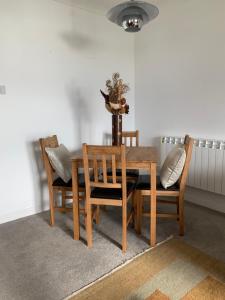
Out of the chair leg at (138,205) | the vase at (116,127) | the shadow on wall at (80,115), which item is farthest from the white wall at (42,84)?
the chair leg at (138,205)

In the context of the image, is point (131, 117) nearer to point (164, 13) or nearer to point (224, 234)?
point (164, 13)

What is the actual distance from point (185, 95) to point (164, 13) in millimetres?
1143

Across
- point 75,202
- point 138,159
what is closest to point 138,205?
point 138,159

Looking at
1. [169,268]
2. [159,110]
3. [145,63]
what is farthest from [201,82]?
[169,268]

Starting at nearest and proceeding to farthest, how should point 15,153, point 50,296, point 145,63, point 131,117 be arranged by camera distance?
point 50,296 < point 15,153 < point 145,63 < point 131,117

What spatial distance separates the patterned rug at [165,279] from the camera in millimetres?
1602

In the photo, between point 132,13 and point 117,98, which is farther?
point 117,98

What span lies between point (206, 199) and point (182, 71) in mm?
1656

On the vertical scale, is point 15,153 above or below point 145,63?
below

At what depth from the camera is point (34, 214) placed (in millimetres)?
2916

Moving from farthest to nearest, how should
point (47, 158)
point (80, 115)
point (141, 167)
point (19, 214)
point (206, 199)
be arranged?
point (80, 115), point (206, 199), point (19, 214), point (47, 158), point (141, 167)

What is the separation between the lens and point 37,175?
2926 millimetres

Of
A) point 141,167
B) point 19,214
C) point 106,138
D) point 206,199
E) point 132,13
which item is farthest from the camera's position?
point 106,138

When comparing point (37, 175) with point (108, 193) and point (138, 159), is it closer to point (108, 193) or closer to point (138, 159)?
point (108, 193)
